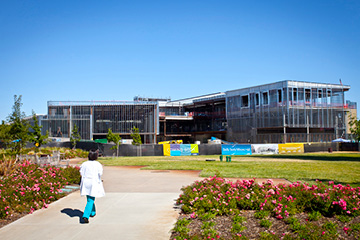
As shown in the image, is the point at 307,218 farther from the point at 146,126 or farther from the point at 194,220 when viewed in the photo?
the point at 146,126

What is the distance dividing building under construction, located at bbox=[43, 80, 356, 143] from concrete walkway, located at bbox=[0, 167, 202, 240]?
4786cm

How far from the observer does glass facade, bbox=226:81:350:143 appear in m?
58.2

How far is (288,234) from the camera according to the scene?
20.4ft

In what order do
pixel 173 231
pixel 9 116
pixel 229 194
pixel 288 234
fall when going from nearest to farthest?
pixel 288 234, pixel 173 231, pixel 229 194, pixel 9 116

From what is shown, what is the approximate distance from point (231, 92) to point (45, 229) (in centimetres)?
6450

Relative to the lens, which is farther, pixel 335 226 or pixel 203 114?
pixel 203 114

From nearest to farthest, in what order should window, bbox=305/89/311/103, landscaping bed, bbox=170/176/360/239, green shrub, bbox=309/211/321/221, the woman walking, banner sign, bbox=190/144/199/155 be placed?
1. landscaping bed, bbox=170/176/360/239
2. green shrub, bbox=309/211/321/221
3. the woman walking
4. banner sign, bbox=190/144/199/155
5. window, bbox=305/89/311/103

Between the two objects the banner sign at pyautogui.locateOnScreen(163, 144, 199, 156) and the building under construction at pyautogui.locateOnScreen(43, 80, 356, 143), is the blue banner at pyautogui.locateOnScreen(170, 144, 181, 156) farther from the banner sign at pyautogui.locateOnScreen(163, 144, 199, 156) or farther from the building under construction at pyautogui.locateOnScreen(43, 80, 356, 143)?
the building under construction at pyautogui.locateOnScreen(43, 80, 356, 143)

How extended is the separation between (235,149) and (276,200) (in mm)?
35658

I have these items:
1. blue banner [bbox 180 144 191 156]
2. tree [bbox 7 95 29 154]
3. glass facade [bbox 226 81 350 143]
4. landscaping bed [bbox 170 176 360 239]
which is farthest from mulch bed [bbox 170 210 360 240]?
glass facade [bbox 226 81 350 143]

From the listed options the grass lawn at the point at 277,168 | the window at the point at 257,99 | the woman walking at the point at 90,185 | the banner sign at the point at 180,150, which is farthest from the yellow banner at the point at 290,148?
the woman walking at the point at 90,185

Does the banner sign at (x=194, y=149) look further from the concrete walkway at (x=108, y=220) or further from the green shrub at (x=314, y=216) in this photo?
the green shrub at (x=314, y=216)

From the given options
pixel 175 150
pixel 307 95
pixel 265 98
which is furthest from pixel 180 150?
pixel 307 95

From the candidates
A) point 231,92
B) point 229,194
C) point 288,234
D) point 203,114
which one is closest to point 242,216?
point 229,194
